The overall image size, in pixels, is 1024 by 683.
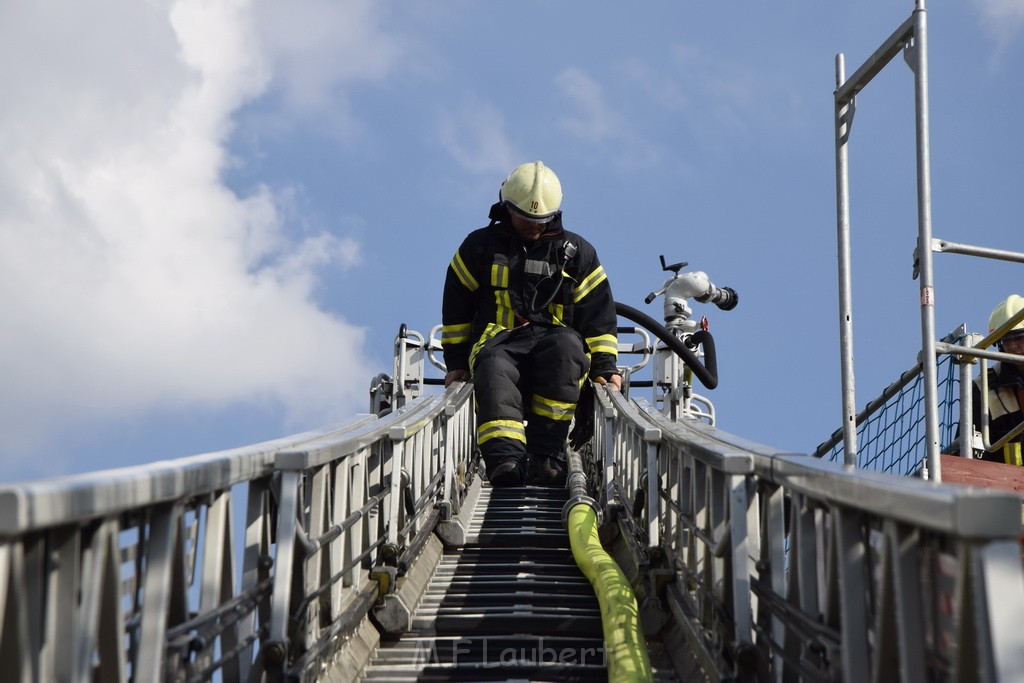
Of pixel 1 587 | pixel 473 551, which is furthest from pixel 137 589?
pixel 473 551

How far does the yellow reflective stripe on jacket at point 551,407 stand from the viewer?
728 cm

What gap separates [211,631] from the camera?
3080 millimetres

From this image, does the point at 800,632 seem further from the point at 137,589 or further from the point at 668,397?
the point at 668,397

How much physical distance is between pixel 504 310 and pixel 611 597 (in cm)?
318

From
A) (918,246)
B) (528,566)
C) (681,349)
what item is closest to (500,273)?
(681,349)

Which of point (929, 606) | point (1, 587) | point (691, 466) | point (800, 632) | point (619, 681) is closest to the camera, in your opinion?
point (1, 587)

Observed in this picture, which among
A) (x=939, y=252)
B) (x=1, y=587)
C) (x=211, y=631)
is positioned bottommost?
(x=211, y=631)

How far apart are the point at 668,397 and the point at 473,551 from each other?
10.2 ft

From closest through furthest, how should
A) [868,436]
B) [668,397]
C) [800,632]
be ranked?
[800,632] → [868,436] → [668,397]

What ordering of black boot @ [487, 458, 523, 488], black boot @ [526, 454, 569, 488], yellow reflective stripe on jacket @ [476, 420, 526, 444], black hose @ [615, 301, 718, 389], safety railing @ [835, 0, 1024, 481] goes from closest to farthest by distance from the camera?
safety railing @ [835, 0, 1024, 481], black boot @ [487, 458, 523, 488], yellow reflective stripe on jacket @ [476, 420, 526, 444], black boot @ [526, 454, 569, 488], black hose @ [615, 301, 718, 389]

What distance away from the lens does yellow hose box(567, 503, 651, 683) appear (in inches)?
156

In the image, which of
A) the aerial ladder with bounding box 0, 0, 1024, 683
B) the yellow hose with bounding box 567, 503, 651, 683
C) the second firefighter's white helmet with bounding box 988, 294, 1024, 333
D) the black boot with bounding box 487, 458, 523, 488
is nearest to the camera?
the aerial ladder with bounding box 0, 0, 1024, 683

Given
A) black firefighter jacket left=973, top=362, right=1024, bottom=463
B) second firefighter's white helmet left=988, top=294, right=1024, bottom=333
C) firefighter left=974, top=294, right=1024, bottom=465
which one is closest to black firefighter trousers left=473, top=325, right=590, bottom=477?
firefighter left=974, top=294, right=1024, bottom=465

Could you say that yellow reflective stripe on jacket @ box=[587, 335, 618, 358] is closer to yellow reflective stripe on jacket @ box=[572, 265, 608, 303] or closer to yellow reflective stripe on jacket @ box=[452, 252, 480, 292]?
yellow reflective stripe on jacket @ box=[572, 265, 608, 303]
